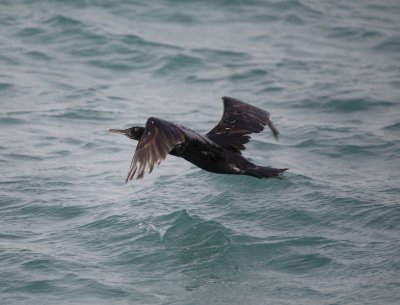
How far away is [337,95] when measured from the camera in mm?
14531

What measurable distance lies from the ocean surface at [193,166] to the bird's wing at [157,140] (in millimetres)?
1393

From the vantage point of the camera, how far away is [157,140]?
7.88 m

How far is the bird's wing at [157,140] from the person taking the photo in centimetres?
773

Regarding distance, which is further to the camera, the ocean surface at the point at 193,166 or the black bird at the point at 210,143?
the ocean surface at the point at 193,166

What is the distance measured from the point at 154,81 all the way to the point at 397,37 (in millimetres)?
5512

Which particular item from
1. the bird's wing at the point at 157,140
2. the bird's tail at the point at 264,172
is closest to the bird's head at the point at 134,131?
the bird's wing at the point at 157,140

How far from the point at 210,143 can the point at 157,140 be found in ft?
2.68

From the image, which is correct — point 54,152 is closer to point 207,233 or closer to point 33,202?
point 33,202

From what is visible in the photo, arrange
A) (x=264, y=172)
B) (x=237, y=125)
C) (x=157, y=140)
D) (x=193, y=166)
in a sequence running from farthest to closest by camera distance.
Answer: (x=193, y=166)
(x=237, y=125)
(x=264, y=172)
(x=157, y=140)

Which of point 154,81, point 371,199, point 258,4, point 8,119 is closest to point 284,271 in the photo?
point 371,199

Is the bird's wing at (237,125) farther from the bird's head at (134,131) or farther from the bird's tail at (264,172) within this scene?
the bird's head at (134,131)

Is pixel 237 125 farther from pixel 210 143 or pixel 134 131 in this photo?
pixel 134 131

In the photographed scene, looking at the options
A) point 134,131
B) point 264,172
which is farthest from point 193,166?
point 264,172

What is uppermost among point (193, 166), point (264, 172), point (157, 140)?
point (157, 140)
